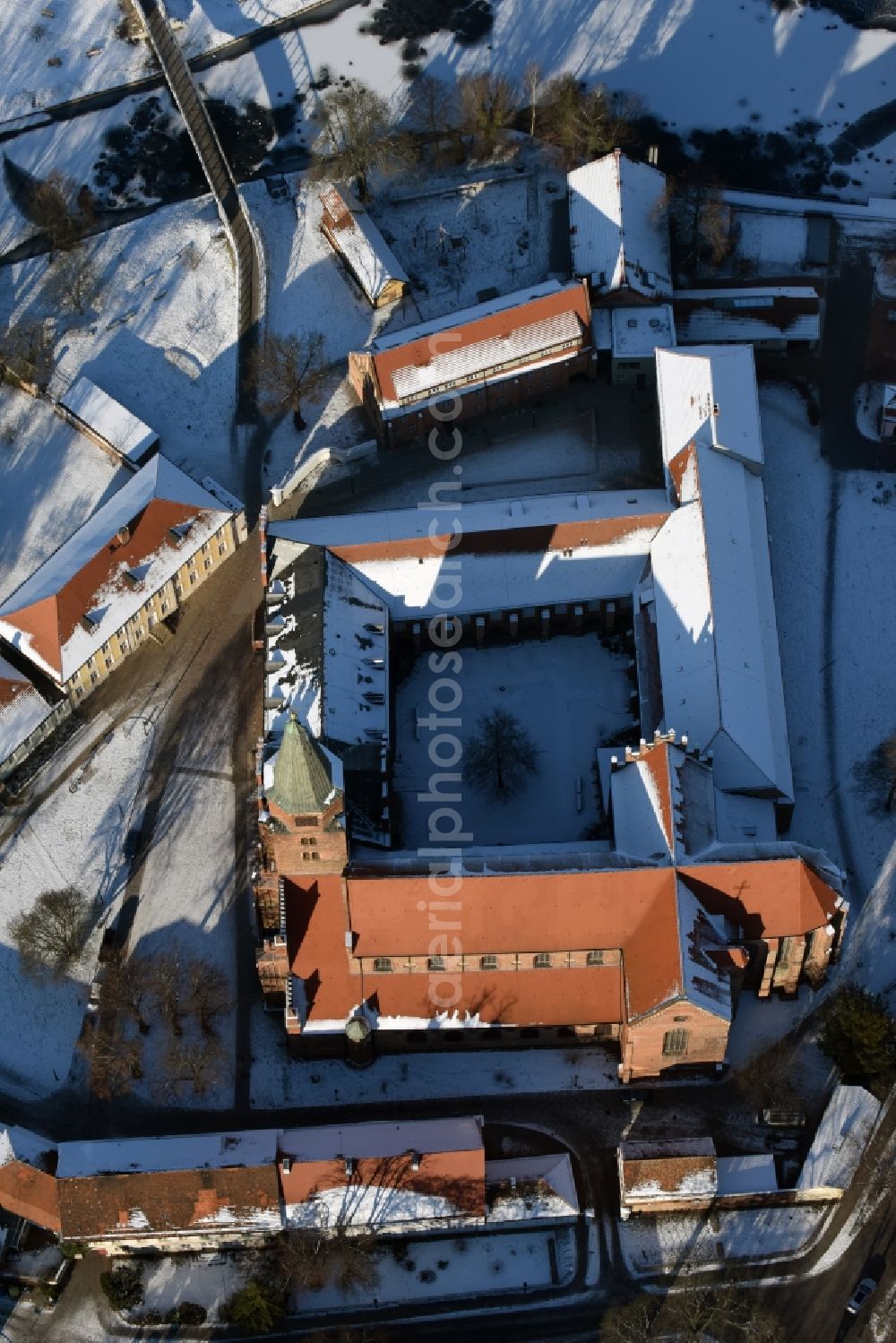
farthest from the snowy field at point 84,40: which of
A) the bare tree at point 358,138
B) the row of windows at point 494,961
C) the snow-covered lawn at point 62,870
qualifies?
the row of windows at point 494,961

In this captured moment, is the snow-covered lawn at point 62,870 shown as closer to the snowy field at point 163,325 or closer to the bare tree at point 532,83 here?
the snowy field at point 163,325

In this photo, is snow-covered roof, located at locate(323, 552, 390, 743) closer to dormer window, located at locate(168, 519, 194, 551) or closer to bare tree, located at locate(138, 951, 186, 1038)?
dormer window, located at locate(168, 519, 194, 551)

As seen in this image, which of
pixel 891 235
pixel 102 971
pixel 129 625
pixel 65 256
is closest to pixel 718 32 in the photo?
pixel 891 235

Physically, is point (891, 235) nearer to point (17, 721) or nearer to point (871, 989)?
point (871, 989)

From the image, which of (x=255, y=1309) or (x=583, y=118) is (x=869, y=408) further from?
(x=255, y=1309)

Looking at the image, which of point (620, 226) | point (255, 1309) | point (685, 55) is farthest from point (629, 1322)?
point (685, 55)
